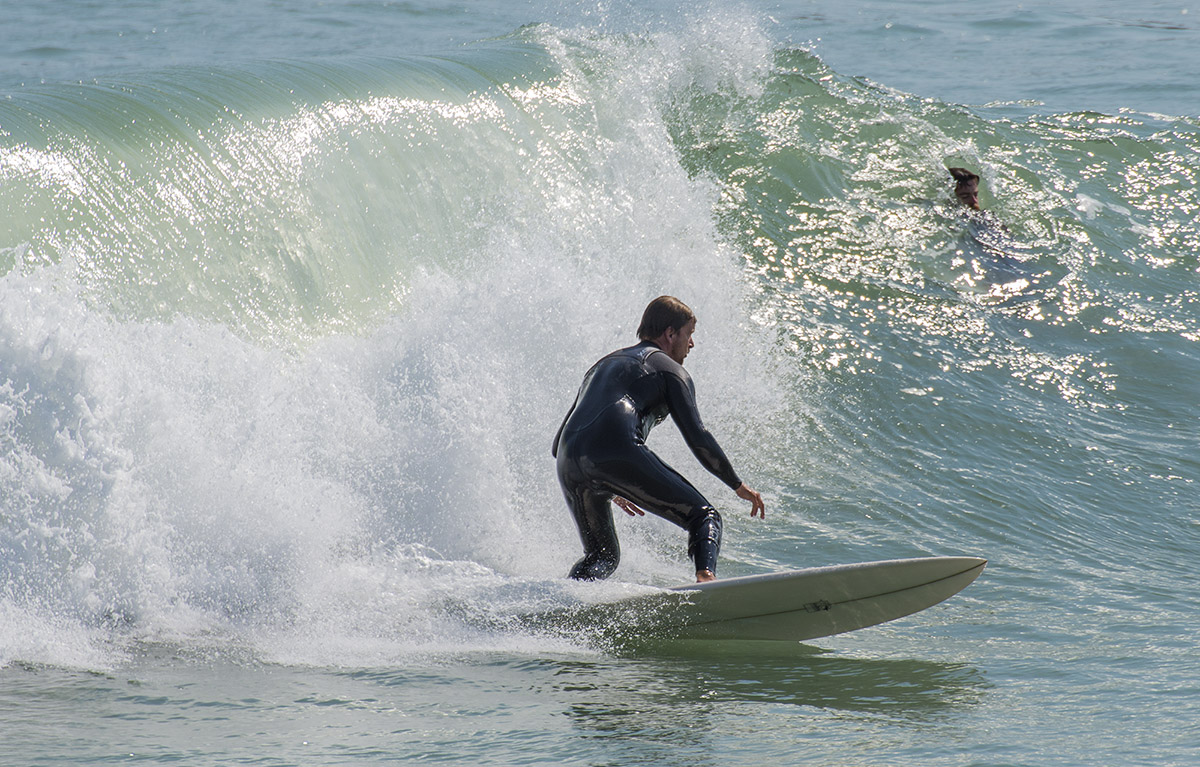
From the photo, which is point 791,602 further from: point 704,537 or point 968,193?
point 968,193

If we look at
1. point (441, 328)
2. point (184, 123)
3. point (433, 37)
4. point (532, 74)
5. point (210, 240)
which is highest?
point (433, 37)

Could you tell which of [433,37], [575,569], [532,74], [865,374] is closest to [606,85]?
[532,74]

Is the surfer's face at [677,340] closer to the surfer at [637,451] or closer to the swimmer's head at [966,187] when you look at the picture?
the surfer at [637,451]

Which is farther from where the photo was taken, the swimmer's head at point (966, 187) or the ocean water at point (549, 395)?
the swimmer's head at point (966, 187)

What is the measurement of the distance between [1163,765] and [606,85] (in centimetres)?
963

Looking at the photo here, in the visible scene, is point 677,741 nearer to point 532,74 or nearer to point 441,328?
point 441,328

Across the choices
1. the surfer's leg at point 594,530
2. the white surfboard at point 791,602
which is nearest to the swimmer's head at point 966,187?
the white surfboard at point 791,602

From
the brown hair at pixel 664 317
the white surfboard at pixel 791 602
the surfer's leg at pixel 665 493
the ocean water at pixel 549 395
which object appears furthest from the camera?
the brown hair at pixel 664 317

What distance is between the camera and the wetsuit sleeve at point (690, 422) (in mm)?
5102

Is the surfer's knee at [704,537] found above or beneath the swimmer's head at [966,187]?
beneath

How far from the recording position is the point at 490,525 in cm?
617

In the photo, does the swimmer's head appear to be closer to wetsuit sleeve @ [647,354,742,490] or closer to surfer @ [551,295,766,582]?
surfer @ [551,295,766,582]

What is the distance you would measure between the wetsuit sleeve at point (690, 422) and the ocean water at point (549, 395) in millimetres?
683

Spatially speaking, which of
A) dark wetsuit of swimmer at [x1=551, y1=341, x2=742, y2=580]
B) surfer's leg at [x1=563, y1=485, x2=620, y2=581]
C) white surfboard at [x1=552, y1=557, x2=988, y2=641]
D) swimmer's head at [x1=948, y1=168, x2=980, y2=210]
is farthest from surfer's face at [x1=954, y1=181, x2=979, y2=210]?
surfer's leg at [x1=563, y1=485, x2=620, y2=581]
